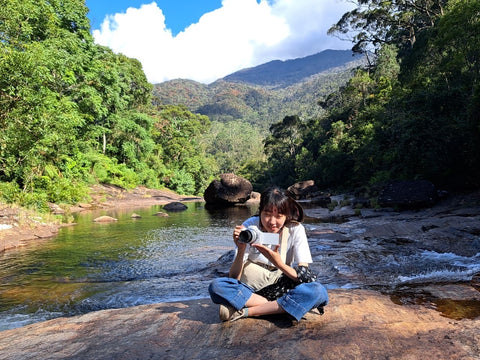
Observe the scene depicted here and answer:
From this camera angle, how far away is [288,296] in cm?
279

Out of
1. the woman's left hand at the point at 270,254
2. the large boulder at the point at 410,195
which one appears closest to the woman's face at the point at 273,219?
the woman's left hand at the point at 270,254

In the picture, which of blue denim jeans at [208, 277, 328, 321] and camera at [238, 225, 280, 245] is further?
blue denim jeans at [208, 277, 328, 321]

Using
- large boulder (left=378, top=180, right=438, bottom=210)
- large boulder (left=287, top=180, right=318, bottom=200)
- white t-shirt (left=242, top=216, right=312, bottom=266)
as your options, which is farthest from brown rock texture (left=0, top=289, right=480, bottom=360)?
large boulder (left=287, top=180, right=318, bottom=200)

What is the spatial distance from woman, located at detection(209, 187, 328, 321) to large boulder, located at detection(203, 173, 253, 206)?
74.9ft

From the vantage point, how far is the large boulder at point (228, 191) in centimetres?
2583

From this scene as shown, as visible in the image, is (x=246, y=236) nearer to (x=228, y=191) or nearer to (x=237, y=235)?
(x=237, y=235)

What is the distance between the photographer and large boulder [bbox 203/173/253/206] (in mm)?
25828

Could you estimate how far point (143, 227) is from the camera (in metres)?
13.0

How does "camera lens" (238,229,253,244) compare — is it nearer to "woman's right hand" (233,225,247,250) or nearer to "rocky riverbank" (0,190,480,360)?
"woman's right hand" (233,225,247,250)

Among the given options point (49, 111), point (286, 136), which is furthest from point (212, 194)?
point (286, 136)

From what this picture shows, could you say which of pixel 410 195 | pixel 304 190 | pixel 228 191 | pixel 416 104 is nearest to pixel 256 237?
pixel 410 195

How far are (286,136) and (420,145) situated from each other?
37.4 meters

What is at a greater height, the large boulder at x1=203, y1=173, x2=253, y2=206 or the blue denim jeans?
the blue denim jeans

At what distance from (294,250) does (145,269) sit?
4.73 meters
